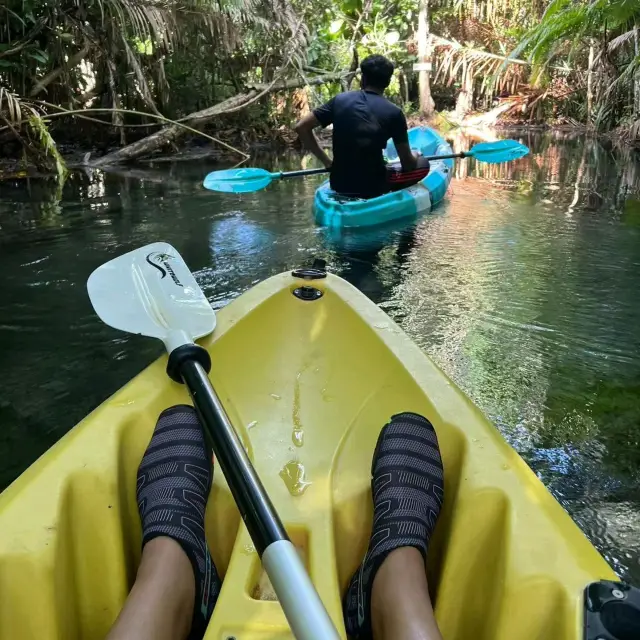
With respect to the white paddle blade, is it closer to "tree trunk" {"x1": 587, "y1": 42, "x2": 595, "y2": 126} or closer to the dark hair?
the dark hair

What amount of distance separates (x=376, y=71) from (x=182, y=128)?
17.7ft

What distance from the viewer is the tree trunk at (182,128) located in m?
8.38

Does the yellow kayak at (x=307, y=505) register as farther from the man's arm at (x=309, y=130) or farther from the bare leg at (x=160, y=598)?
the man's arm at (x=309, y=130)

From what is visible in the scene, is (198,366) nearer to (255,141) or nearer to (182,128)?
(182,128)

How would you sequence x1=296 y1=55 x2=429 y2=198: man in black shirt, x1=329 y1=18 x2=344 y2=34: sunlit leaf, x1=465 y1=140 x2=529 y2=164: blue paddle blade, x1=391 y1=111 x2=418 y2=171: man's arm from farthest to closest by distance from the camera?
x1=329 y1=18 x2=344 y2=34: sunlit leaf < x1=465 y1=140 x2=529 y2=164: blue paddle blade < x1=391 y1=111 x2=418 y2=171: man's arm < x1=296 y1=55 x2=429 y2=198: man in black shirt

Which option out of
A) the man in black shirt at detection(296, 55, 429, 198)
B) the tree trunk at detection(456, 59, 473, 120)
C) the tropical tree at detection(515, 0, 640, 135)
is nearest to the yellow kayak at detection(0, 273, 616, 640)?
the man in black shirt at detection(296, 55, 429, 198)

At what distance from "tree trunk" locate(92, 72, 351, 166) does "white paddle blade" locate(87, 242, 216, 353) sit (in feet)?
19.9

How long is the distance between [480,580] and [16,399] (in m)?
1.92

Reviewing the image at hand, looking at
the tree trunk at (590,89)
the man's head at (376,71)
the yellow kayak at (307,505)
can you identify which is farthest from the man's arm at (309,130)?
the tree trunk at (590,89)

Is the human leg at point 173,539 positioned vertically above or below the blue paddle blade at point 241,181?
above

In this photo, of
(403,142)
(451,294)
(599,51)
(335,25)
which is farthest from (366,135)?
(335,25)

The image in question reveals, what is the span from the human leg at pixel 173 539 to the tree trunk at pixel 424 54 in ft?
48.3

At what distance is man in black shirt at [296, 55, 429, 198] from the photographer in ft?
13.7

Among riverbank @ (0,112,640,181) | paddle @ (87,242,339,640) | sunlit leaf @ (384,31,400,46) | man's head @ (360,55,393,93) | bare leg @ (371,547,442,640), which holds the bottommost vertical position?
riverbank @ (0,112,640,181)
